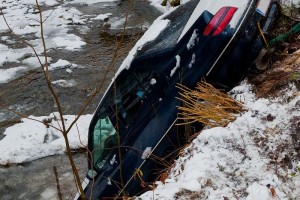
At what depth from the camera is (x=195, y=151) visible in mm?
2590

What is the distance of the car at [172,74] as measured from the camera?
9.02 feet

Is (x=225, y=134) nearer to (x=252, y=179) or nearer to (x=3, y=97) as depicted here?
(x=252, y=179)

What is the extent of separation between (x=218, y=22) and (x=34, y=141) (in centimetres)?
382

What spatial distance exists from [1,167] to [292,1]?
13.9ft

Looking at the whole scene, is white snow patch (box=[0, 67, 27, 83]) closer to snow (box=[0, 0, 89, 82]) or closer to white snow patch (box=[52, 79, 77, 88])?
snow (box=[0, 0, 89, 82])

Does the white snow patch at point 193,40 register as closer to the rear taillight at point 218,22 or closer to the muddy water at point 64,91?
the rear taillight at point 218,22

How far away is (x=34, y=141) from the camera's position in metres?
5.64

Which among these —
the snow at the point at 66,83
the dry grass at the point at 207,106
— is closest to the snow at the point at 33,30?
the snow at the point at 66,83

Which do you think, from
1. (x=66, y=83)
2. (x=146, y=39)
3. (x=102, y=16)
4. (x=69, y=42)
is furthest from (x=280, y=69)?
(x=102, y=16)

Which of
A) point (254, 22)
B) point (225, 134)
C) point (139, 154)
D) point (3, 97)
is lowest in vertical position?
point (3, 97)

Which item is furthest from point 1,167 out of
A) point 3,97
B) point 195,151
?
point 195,151

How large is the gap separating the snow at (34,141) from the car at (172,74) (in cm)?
247

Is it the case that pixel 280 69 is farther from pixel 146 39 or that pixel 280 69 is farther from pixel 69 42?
pixel 69 42

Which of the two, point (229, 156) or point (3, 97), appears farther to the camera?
point (3, 97)
